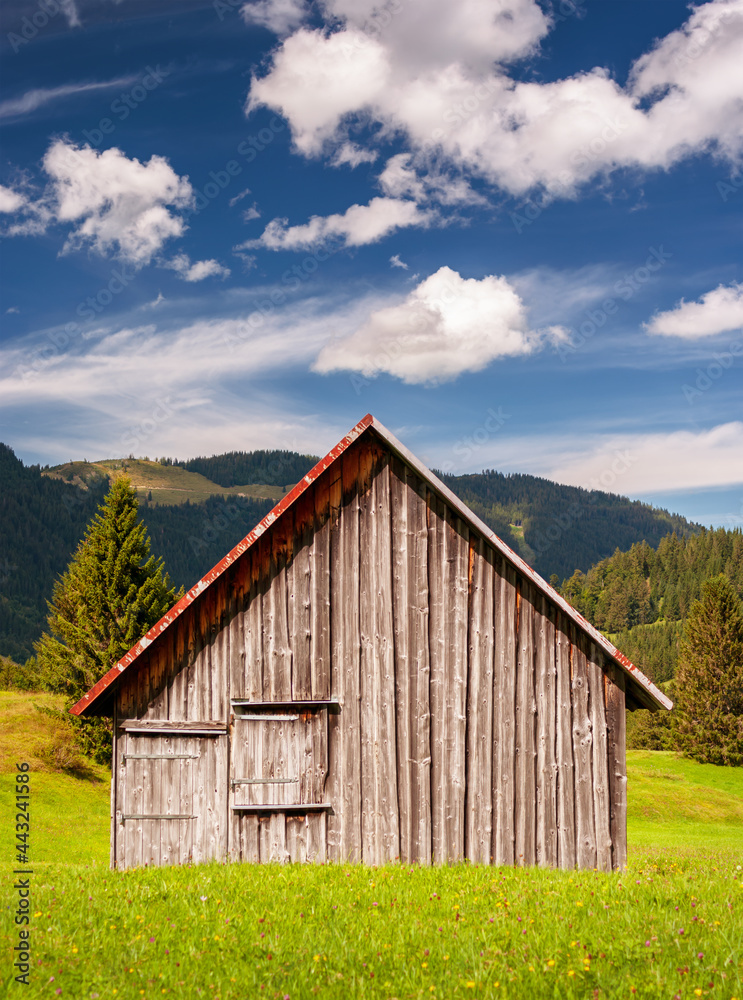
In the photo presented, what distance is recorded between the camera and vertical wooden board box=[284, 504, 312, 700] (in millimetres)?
11118

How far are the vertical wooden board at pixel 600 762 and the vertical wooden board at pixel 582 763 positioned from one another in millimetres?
69

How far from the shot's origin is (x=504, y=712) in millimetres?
11297

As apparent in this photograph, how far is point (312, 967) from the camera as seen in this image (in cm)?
624

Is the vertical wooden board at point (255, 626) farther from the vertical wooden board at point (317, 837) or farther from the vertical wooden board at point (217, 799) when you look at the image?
the vertical wooden board at point (317, 837)

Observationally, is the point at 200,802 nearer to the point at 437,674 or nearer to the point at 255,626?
the point at 255,626

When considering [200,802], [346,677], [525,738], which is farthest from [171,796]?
[525,738]

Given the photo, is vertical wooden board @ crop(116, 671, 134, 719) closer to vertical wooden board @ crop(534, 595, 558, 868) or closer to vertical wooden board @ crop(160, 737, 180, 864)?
vertical wooden board @ crop(160, 737, 180, 864)

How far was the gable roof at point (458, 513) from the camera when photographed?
10609 mm

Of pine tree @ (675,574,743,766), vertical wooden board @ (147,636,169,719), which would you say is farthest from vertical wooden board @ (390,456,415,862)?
pine tree @ (675,574,743,766)

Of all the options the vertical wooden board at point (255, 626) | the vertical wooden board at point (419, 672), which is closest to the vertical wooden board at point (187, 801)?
the vertical wooden board at point (255, 626)

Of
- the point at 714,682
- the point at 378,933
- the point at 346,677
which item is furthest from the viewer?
the point at 714,682

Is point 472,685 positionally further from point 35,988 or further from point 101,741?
point 101,741

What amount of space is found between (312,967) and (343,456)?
24.4ft

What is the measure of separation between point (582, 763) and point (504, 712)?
1.55 m
